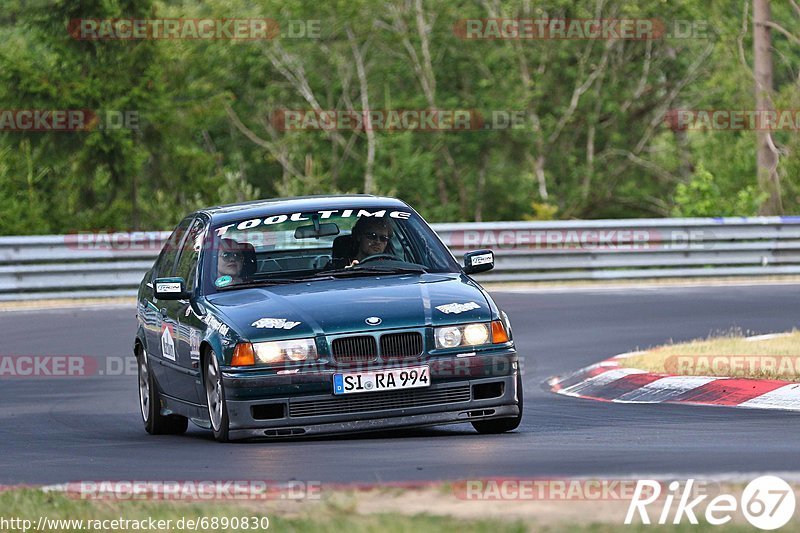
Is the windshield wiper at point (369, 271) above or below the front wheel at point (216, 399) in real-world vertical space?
above

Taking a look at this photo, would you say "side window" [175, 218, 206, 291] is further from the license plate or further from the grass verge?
the grass verge

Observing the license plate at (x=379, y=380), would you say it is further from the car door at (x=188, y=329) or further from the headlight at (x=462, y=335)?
the car door at (x=188, y=329)

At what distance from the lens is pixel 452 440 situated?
351 inches

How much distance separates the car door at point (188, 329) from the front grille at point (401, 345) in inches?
47.5

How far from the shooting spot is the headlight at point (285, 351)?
893 cm

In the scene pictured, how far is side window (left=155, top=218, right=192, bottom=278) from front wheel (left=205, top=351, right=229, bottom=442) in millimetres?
1907

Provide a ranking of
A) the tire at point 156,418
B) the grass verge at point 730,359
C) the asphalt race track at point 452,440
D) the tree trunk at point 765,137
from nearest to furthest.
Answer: the asphalt race track at point 452,440, the tire at point 156,418, the grass verge at point 730,359, the tree trunk at point 765,137

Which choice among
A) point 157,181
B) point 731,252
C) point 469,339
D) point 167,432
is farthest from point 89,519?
point 157,181

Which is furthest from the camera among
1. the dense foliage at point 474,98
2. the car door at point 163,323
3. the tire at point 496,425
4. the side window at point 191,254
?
the dense foliage at point 474,98

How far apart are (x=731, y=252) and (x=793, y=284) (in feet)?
4.80

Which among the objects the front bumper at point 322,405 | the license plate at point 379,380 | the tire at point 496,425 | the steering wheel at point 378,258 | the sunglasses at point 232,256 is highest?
the sunglasses at point 232,256

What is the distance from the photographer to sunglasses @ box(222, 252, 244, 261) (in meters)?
10.1

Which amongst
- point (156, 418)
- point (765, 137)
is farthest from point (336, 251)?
point (765, 137)

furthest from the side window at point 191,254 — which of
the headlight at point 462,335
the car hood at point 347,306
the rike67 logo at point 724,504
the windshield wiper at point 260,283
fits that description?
the rike67 logo at point 724,504
